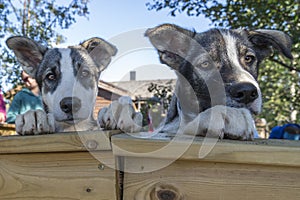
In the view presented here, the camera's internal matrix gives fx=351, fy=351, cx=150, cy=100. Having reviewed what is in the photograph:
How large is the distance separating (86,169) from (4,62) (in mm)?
6156

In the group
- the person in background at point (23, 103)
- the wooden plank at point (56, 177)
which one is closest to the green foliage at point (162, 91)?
the person in background at point (23, 103)

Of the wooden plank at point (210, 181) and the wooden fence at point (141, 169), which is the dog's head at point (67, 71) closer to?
the wooden fence at point (141, 169)

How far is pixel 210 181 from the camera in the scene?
1.13 meters

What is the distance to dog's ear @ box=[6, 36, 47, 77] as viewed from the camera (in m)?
3.20

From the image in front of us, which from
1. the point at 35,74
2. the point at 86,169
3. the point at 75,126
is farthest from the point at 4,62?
the point at 86,169

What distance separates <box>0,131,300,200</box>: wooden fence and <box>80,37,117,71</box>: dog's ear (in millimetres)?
1623

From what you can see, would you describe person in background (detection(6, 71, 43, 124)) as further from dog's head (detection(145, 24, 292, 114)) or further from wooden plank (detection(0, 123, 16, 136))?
dog's head (detection(145, 24, 292, 114))

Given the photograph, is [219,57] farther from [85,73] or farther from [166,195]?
[166,195]

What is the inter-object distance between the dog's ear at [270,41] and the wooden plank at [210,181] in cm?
175

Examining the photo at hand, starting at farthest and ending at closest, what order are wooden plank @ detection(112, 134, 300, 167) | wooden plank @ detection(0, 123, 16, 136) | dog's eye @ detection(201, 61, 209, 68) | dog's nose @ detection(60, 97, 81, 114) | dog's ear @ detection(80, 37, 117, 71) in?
1. wooden plank @ detection(0, 123, 16, 136)
2. dog's ear @ detection(80, 37, 117, 71)
3. dog's nose @ detection(60, 97, 81, 114)
4. dog's eye @ detection(201, 61, 209, 68)
5. wooden plank @ detection(112, 134, 300, 167)

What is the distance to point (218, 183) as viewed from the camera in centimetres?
113

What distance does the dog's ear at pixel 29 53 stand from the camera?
3.20 meters

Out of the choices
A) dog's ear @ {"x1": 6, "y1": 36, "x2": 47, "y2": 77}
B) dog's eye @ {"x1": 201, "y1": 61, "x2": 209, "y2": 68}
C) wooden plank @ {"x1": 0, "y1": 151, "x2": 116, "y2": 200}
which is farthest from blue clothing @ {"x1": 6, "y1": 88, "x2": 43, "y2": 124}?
wooden plank @ {"x1": 0, "y1": 151, "x2": 116, "y2": 200}

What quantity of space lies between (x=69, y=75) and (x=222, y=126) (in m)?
1.89
